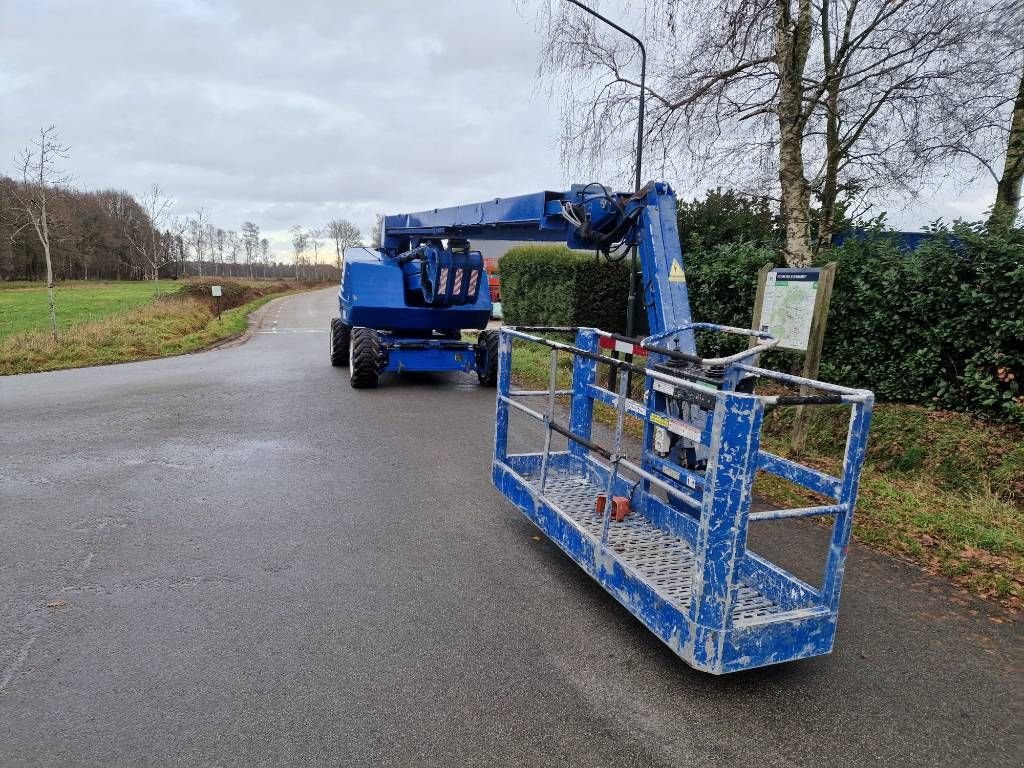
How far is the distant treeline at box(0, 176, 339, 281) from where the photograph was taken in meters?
55.2

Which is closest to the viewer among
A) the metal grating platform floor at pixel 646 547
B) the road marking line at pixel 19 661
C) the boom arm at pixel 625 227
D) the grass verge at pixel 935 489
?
the road marking line at pixel 19 661

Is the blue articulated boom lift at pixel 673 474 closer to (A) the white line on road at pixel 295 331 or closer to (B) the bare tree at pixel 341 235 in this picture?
(A) the white line on road at pixel 295 331

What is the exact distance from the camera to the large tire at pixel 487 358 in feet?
35.1

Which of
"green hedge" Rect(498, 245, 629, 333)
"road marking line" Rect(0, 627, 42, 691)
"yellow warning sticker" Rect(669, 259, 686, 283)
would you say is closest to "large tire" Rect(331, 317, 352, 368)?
"green hedge" Rect(498, 245, 629, 333)

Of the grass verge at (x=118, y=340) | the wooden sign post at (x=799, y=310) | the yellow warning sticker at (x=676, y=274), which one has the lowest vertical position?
the grass verge at (x=118, y=340)

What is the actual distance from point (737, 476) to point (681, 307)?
7.02 ft

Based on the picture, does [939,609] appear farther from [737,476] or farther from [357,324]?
[357,324]

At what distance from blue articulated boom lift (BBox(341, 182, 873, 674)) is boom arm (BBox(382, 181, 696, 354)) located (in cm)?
1

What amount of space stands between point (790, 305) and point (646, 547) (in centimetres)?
344

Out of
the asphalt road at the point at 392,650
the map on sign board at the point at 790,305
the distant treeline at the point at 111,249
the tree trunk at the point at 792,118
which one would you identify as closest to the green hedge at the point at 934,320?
the tree trunk at the point at 792,118

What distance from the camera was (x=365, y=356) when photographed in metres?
9.94

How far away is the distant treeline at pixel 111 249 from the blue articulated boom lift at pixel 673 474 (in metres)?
55.1

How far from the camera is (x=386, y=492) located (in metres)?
5.64

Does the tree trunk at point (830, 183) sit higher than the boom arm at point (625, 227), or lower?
higher
